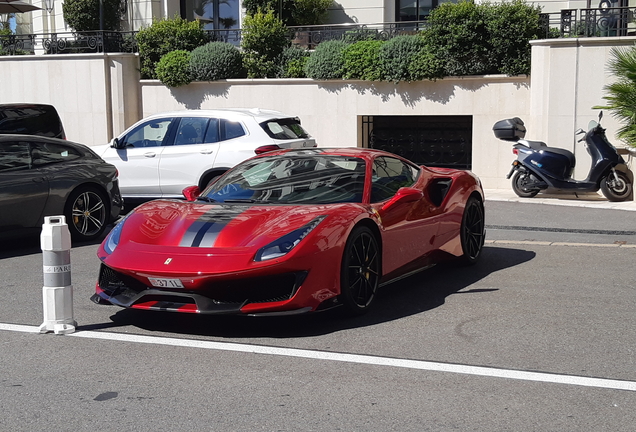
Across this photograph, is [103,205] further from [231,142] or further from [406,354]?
[406,354]

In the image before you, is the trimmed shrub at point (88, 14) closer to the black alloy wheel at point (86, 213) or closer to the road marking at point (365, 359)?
the black alloy wheel at point (86, 213)

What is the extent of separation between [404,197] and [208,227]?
1875 millimetres

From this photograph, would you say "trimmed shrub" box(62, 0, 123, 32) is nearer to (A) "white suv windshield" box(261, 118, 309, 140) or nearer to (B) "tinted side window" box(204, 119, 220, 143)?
(B) "tinted side window" box(204, 119, 220, 143)

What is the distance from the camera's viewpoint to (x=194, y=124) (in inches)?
539

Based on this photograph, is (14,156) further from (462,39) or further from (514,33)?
(514,33)

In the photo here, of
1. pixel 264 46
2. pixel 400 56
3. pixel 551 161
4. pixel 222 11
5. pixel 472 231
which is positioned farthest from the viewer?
pixel 222 11

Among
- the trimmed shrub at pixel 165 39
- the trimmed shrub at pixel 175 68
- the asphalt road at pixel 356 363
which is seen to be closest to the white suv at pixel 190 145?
the asphalt road at pixel 356 363

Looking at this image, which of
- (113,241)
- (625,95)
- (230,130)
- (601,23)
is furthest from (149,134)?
(601,23)

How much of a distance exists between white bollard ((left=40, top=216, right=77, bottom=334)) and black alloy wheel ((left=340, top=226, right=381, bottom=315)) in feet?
6.66

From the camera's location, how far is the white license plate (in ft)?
20.5

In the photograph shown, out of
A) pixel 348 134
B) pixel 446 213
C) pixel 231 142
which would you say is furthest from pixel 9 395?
pixel 348 134

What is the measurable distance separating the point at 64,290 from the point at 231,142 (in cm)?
710

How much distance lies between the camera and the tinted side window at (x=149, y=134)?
45.8ft

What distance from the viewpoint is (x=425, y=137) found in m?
19.8
